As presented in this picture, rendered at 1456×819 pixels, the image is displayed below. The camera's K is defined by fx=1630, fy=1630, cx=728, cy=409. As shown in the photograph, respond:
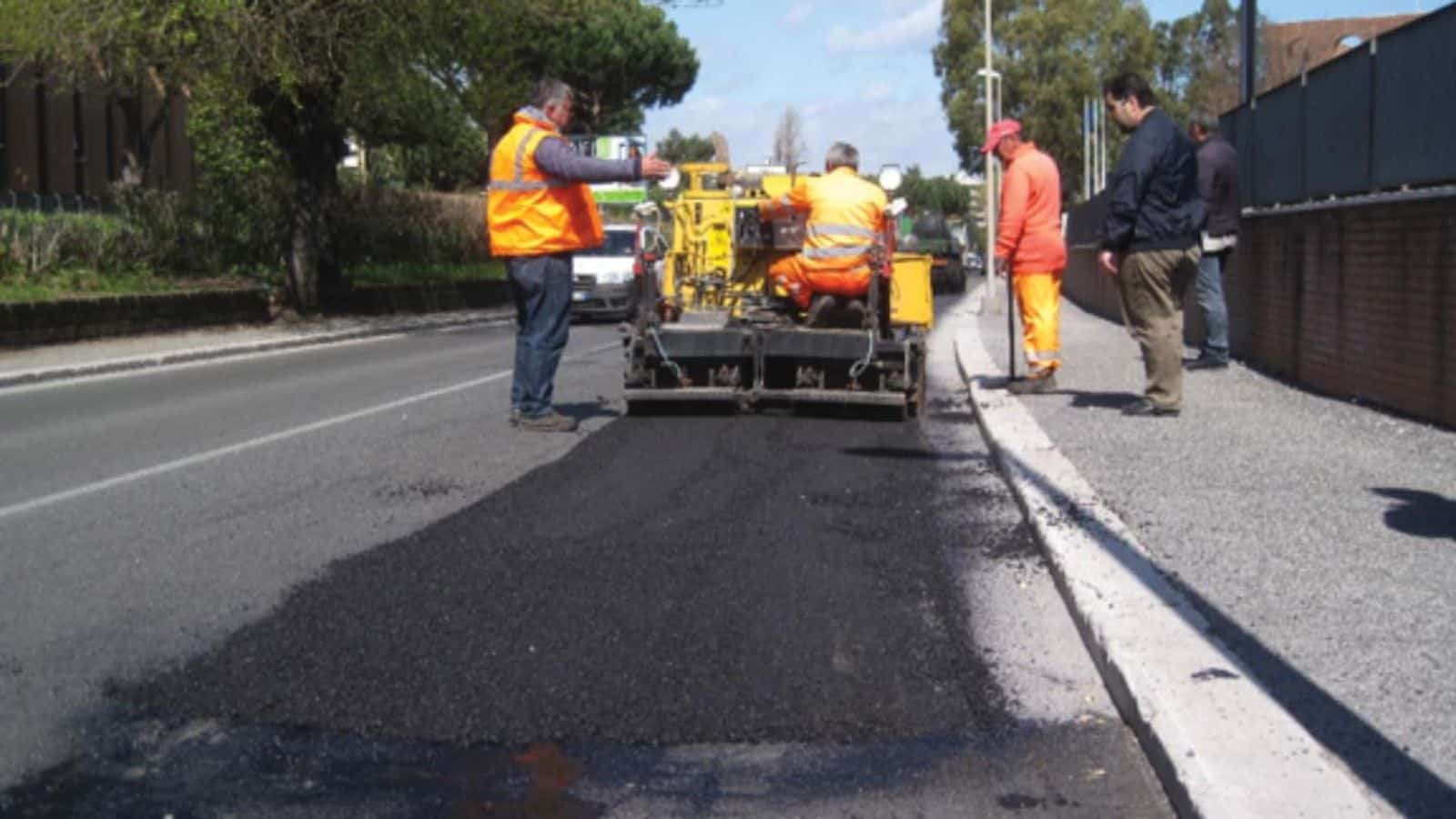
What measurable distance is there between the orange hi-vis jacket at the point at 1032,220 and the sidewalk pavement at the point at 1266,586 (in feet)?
4.34

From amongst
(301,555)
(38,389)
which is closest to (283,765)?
(301,555)

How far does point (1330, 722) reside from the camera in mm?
4203

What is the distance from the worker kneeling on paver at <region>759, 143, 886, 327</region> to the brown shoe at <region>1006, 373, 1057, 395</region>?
1470 millimetres

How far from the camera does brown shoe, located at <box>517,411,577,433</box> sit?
34.7ft

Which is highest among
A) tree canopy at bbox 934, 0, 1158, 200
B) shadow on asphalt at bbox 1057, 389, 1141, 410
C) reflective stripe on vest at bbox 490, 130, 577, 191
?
tree canopy at bbox 934, 0, 1158, 200

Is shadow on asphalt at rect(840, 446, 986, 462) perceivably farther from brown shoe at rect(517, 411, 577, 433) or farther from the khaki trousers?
brown shoe at rect(517, 411, 577, 433)

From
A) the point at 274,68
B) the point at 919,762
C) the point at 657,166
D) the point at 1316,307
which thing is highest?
the point at 274,68

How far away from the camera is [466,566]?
6418 mm

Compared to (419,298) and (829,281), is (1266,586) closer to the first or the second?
(829,281)

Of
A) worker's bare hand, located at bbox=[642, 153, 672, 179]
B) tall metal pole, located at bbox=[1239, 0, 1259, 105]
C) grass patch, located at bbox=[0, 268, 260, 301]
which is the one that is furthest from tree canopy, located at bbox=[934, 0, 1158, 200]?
→ worker's bare hand, located at bbox=[642, 153, 672, 179]

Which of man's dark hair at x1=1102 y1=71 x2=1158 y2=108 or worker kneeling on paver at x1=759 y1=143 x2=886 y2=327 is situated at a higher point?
man's dark hair at x1=1102 y1=71 x2=1158 y2=108

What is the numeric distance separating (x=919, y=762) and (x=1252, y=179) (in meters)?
12.6

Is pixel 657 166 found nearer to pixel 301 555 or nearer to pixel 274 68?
pixel 301 555

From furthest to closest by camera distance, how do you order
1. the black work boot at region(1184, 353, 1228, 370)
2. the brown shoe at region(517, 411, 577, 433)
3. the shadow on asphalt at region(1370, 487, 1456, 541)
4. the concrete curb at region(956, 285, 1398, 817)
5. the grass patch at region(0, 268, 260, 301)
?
the grass patch at region(0, 268, 260, 301)
the black work boot at region(1184, 353, 1228, 370)
the brown shoe at region(517, 411, 577, 433)
the shadow on asphalt at region(1370, 487, 1456, 541)
the concrete curb at region(956, 285, 1398, 817)
